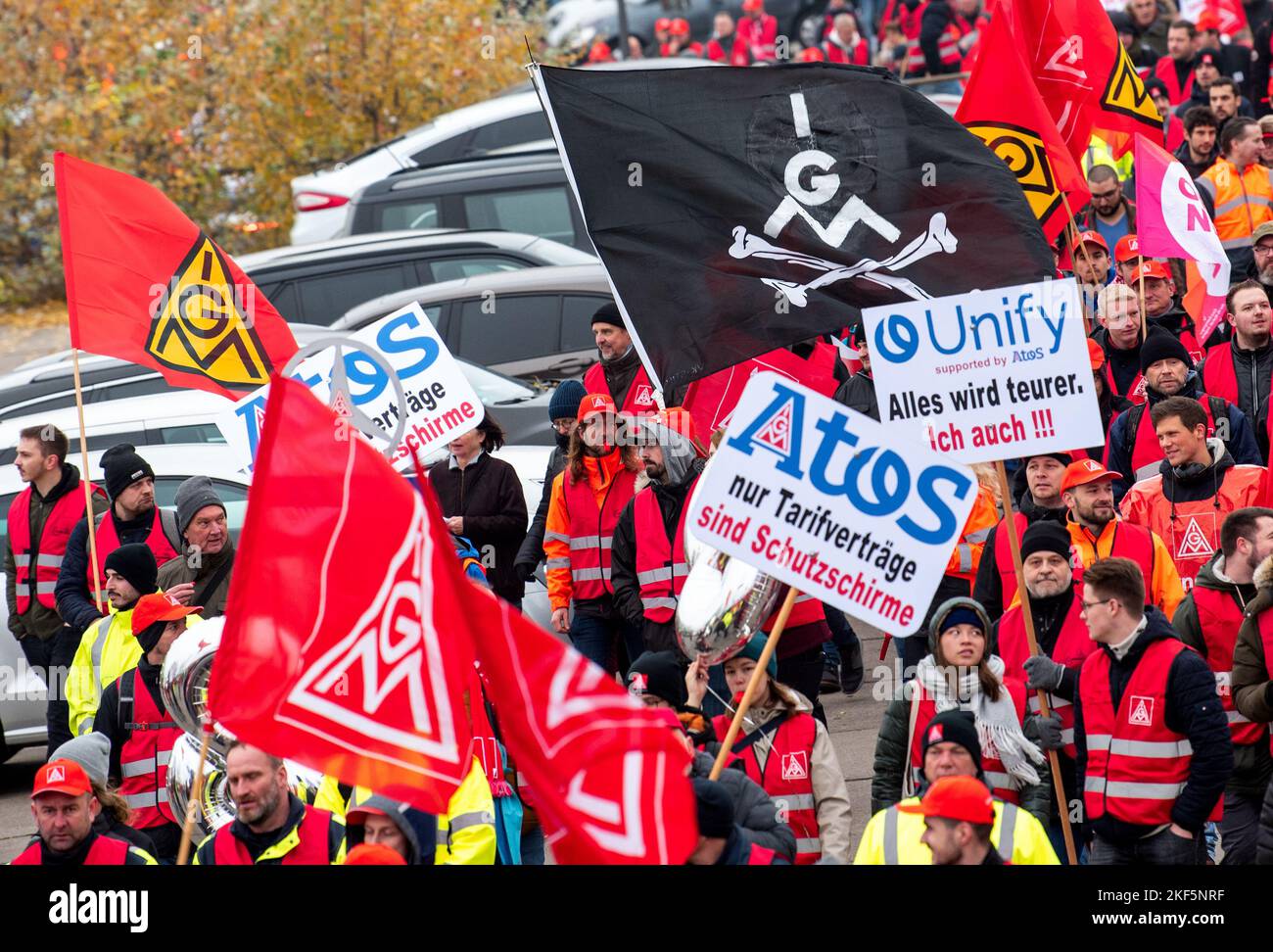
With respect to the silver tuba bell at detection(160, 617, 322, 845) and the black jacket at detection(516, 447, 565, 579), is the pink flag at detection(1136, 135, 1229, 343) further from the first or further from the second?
the silver tuba bell at detection(160, 617, 322, 845)

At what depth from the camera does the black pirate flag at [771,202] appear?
7711 millimetres

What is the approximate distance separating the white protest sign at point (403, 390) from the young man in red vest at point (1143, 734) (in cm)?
314

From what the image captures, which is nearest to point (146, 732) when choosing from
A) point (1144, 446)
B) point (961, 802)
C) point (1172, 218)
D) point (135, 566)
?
point (135, 566)

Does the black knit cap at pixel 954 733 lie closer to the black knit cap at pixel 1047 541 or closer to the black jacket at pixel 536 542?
the black knit cap at pixel 1047 541

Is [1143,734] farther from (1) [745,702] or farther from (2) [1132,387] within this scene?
(2) [1132,387]

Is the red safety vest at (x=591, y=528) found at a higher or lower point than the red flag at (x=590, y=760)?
higher

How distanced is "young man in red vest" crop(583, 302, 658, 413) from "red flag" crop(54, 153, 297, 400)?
1620mm

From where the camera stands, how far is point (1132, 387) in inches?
434

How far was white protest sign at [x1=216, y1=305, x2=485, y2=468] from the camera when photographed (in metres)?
8.99

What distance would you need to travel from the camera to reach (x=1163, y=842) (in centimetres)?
698

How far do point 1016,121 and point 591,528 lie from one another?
2.70 m

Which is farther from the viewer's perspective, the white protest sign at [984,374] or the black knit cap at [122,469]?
the black knit cap at [122,469]

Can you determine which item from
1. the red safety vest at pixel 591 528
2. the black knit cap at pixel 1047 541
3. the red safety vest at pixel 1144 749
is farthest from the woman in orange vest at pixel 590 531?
the red safety vest at pixel 1144 749
